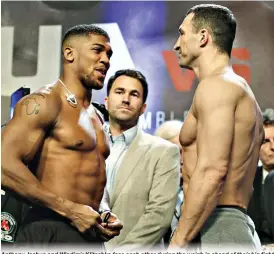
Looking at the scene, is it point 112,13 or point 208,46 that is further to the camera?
point 112,13

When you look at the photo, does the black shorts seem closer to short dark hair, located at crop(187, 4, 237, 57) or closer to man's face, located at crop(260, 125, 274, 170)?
short dark hair, located at crop(187, 4, 237, 57)

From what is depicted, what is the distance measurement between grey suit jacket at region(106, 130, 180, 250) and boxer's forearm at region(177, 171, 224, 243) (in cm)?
64

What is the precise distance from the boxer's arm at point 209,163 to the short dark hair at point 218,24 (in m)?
0.27

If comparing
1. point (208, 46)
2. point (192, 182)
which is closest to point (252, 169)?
point (192, 182)

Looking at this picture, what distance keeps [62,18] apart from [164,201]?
1676mm

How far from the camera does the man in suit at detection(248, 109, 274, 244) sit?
2.60 meters

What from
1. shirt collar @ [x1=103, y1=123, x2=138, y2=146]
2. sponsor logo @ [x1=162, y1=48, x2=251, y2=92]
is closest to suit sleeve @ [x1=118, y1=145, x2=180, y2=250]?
shirt collar @ [x1=103, y1=123, x2=138, y2=146]

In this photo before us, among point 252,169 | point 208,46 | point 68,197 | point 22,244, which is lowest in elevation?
point 22,244

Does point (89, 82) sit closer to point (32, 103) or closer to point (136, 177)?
point (32, 103)

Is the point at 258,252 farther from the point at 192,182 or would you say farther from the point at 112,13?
the point at 112,13

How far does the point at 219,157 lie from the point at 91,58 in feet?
2.16

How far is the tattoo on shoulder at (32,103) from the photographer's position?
1822mm

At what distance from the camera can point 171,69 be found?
11.3 ft

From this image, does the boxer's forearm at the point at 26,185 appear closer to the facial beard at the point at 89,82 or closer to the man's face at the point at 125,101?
the facial beard at the point at 89,82
